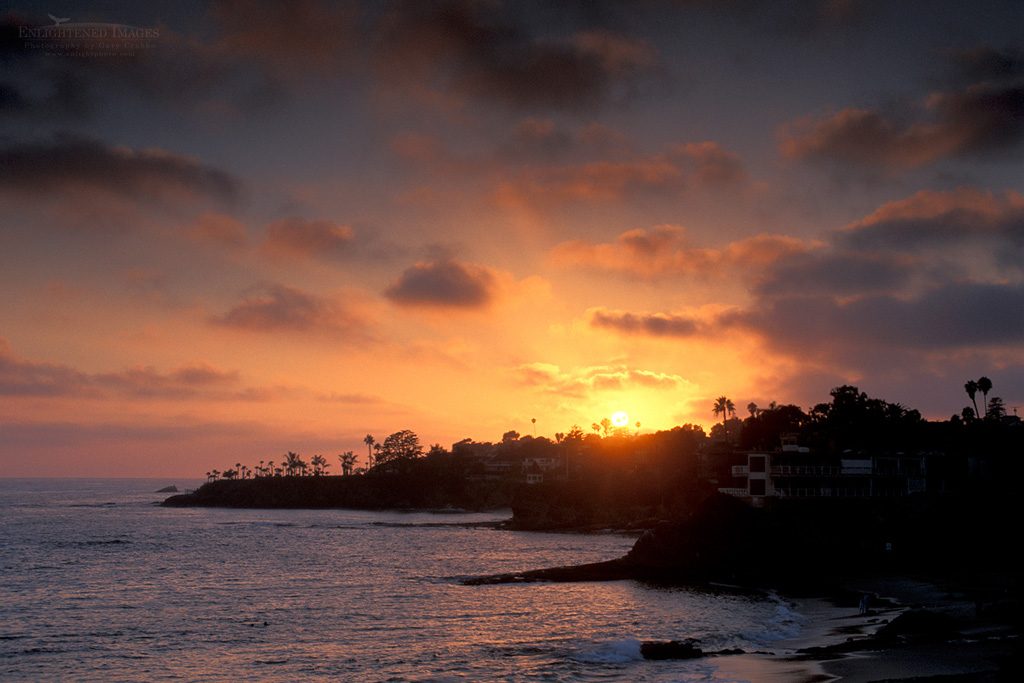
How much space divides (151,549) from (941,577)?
85.3 m

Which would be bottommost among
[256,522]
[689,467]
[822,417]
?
[256,522]

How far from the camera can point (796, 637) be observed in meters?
43.6

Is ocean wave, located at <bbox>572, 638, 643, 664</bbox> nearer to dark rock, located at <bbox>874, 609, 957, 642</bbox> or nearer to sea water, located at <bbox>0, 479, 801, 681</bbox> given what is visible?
sea water, located at <bbox>0, 479, 801, 681</bbox>

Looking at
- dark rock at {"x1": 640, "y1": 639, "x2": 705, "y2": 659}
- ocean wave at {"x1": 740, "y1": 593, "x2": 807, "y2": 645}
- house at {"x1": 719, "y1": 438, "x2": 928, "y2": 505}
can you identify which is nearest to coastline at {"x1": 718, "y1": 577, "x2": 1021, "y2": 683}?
ocean wave at {"x1": 740, "y1": 593, "x2": 807, "y2": 645}

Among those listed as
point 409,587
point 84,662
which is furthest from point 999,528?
point 84,662

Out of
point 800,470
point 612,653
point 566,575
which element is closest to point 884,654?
point 612,653

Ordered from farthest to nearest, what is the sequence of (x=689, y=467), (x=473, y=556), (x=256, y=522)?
(x=256, y=522)
(x=689, y=467)
(x=473, y=556)

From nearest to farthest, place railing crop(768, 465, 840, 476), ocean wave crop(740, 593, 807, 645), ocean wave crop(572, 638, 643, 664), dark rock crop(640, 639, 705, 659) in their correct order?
dark rock crop(640, 639, 705, 659), ocean wave crop(572, 638, 643, 664), ocean wave crop(740, 593, 807, 645), railing crop(768, 465, 840, 476)

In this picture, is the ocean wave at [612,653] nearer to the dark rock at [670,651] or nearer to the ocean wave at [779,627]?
the dark rock at [670,651]

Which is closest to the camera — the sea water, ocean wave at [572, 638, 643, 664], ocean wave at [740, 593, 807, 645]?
the sea water

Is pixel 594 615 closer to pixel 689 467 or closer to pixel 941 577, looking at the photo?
pixel 941 577

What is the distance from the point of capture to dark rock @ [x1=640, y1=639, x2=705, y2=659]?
38656mm

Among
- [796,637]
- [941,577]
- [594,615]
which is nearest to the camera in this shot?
[796,637]

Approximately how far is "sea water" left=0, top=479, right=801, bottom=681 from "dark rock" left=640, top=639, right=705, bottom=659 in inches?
31.2
